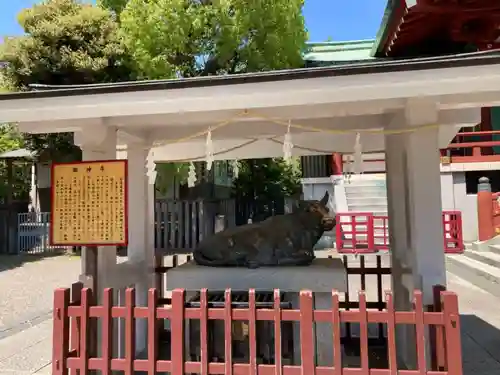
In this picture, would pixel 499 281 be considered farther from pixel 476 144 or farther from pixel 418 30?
pixel 476 144

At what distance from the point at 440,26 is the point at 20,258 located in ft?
44.7

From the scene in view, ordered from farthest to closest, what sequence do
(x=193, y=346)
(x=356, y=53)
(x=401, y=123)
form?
(x=356, y=53), (x=193, y=346), (x=401, y=123)

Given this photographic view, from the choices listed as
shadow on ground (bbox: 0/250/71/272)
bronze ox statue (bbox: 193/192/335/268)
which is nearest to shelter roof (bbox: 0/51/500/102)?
bronze ox statue (bbox: 193/192/335/268)

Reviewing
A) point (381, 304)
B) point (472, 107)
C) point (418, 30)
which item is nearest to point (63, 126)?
point (472, 107)

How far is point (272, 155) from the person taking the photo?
6.12 metres

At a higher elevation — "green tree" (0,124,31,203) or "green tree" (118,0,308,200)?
"green tree" (118,0,308,200)

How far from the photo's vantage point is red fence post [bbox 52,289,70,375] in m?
3.21

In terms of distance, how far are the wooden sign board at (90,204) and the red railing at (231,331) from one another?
523 millimetres

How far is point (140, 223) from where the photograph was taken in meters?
5.20

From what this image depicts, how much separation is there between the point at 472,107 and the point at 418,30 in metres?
3.78

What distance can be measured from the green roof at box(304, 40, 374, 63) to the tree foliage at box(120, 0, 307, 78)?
5.96 metres

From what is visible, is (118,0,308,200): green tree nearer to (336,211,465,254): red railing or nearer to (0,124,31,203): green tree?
(336,211,465,254): red railing

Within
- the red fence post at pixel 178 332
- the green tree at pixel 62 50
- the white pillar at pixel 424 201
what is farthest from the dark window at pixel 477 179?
the red fence post at pixel 178 332

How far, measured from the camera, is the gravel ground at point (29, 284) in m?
6.90
